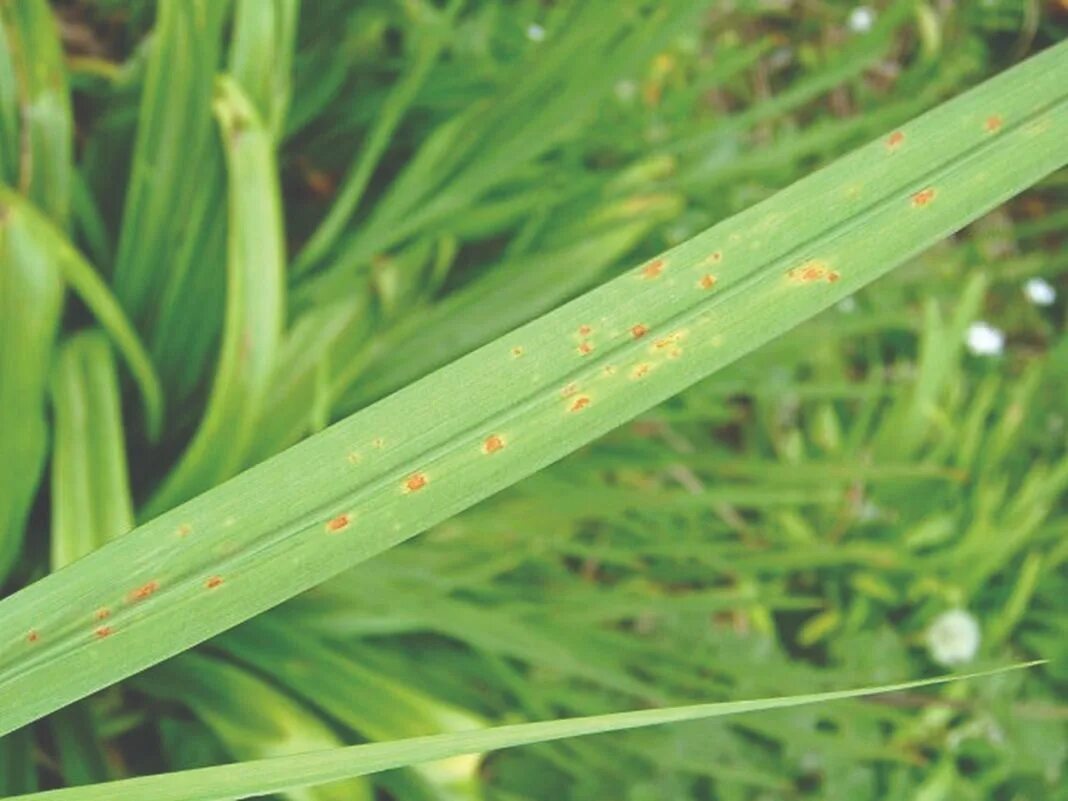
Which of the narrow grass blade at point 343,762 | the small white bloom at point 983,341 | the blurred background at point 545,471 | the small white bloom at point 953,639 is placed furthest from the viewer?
the small white bloom at point 983,341

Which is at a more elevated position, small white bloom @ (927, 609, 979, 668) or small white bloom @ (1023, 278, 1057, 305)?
small white bloom @ (1023, 278, 1057, 305)

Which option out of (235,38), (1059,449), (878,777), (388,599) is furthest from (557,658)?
(1059,449)

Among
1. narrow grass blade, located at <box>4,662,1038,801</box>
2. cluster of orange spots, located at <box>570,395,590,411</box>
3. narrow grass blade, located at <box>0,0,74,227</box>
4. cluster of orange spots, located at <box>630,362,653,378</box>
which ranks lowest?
narrow grass blade, located at <box>4,662,1038,801</box>

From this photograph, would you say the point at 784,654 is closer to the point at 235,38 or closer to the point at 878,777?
the point at 878,777

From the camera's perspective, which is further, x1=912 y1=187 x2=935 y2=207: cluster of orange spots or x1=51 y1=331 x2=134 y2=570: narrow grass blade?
x1=51 y1=331 x2=134 y2=570: narrow grass blade

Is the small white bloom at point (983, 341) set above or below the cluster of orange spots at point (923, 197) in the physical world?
above

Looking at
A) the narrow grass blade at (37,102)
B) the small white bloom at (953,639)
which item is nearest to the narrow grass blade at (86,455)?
the narrow grass blade at (37,102)

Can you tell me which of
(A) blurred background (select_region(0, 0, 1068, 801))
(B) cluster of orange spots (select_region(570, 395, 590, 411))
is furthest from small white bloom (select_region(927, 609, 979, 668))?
(B) cluster of orange spots (select_region(570, 395, 590, 411))

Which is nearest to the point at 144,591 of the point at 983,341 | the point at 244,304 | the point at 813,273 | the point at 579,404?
A: the point at 579,404

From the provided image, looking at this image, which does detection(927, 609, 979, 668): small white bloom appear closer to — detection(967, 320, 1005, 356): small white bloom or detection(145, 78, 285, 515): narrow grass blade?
detection(967, 320, 1005, 356): small white bloom

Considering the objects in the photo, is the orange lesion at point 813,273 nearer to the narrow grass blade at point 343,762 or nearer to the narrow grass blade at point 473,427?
the narrow grass blade at point 473,427
